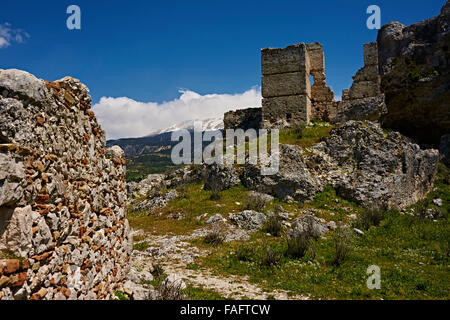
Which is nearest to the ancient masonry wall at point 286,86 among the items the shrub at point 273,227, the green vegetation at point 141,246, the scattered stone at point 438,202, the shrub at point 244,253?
the scattered stone at point 438,202

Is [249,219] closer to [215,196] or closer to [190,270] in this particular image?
[215,196]

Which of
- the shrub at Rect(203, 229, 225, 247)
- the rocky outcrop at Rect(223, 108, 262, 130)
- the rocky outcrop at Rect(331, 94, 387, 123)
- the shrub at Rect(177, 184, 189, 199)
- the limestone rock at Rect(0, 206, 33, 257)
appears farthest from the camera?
the rocky outcrop at Rect(223, 108, 262, 130)

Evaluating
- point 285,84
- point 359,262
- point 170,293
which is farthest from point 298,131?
point 170,293

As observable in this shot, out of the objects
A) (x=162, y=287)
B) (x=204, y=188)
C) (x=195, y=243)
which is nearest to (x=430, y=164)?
(x=204, y=188)

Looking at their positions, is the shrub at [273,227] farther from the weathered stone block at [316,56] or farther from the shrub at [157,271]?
the weathered stone block at [316,56]

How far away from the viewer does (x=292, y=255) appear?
8688 millimetres

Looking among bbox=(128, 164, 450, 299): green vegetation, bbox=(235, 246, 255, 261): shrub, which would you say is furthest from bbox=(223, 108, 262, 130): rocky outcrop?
bbox=(235, 246, 255, 261): shrub

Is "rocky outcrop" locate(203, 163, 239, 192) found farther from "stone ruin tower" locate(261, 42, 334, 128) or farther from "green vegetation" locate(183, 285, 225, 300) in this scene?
"green vegetation" locate(183, 285, 225, 300)

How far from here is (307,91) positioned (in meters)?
20.1

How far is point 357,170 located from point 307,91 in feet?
24.2

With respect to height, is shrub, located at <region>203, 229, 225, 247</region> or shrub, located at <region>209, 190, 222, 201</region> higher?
shrub, located at <region>209, 190, 222, 201</region>

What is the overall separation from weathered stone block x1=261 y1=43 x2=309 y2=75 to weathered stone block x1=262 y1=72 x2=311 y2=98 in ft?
1.02

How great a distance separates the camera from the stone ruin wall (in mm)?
19812
